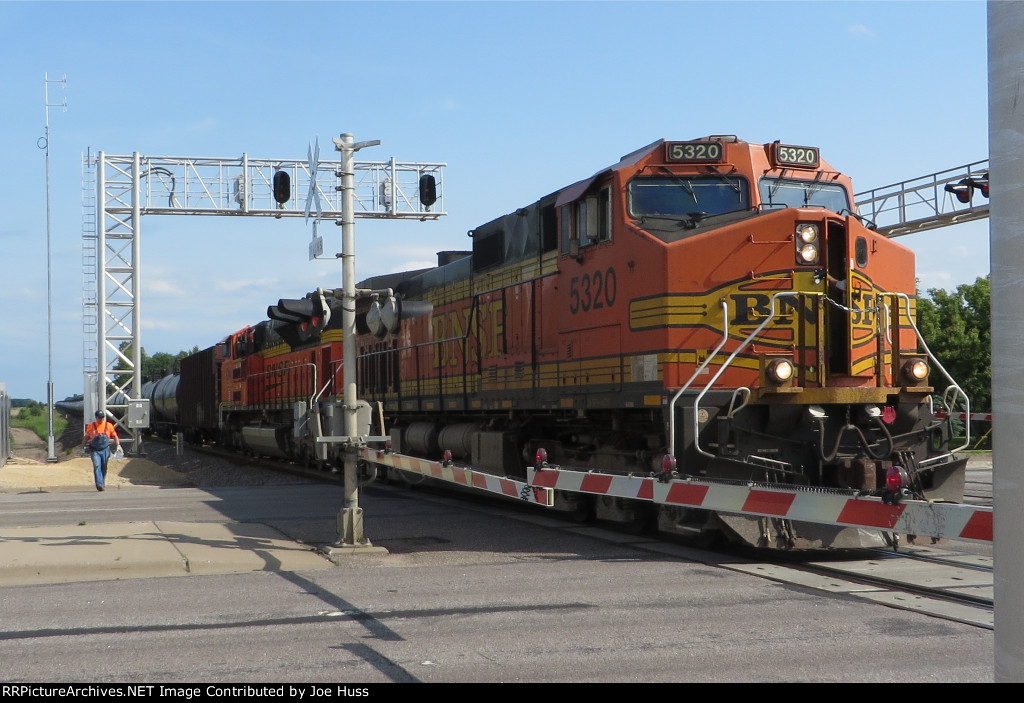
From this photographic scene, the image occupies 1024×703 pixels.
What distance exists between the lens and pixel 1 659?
6.45m

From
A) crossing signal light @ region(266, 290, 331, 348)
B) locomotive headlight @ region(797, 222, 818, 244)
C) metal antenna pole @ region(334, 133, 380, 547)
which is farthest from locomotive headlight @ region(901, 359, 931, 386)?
crossing signal light @ region(266, 290, 331, 348)

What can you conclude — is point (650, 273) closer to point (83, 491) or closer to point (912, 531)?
point (912, 531)

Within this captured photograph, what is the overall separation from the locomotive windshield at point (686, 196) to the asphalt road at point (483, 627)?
358 centimetres

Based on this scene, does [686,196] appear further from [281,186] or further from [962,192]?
[962,192]

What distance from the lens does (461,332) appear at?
15.8 m

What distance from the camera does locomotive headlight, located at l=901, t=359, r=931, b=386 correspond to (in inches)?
417

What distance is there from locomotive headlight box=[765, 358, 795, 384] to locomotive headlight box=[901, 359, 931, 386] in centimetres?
141

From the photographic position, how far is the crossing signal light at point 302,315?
1175 cm

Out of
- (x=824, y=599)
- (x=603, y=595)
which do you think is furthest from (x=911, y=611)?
(x=603, y=595)

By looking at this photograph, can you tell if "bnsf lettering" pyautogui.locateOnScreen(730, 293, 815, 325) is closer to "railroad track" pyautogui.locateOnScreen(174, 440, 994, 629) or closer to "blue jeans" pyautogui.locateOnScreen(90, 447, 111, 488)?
"railroad track" pyautogui.locateOnScreen(174, 440, 994, 629)

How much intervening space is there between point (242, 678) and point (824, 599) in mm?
4656

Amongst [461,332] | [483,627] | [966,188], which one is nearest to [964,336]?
[966,188]

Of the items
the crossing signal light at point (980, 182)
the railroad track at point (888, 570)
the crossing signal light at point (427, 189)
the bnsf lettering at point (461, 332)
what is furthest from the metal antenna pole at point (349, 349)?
the crossing signal light at point (980, 182)

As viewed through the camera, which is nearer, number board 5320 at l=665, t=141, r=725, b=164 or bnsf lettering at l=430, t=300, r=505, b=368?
number board 5320 at l=665, t=141, r=725, b=164
